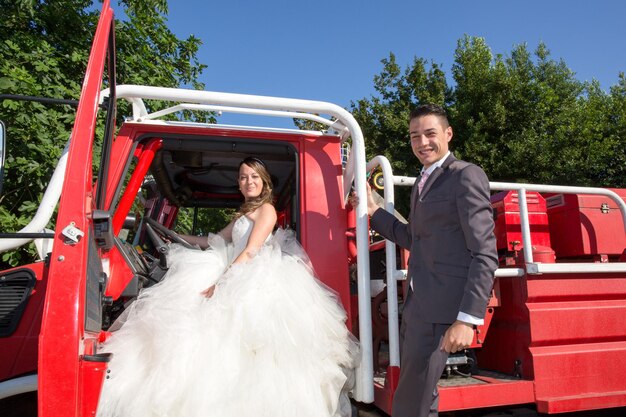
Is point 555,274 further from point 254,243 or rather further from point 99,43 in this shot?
point 99,43

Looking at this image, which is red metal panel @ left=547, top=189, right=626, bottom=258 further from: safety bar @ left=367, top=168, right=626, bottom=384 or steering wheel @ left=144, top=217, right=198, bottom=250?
steering wheel @ left=144, top=217, right=198, bottom=250

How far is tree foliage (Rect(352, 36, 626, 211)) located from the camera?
1355 centimetres

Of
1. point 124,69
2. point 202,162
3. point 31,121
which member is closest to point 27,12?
point 124,69

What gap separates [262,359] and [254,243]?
66 centimetres

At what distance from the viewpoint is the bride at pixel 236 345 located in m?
1.85

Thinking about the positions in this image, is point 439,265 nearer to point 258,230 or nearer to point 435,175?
point 435,175

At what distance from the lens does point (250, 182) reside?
2779 mm

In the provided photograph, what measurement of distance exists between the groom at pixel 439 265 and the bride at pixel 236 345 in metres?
0.34

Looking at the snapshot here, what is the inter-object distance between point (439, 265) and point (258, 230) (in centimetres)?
100

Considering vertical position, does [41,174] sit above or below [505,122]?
below

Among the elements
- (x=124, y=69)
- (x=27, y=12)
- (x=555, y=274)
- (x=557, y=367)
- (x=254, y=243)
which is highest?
(x=27, y=12)

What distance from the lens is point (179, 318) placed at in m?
2.04

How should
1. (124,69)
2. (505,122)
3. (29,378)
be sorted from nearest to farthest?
(29,378) → (124,69) → (505,122)

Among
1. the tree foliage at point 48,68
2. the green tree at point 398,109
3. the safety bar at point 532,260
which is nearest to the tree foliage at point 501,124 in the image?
the green tree at point 398,109
